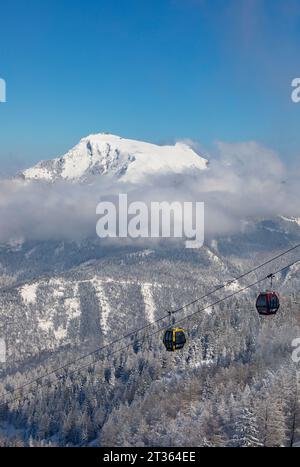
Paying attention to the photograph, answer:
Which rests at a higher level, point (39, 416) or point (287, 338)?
point (287, 338)

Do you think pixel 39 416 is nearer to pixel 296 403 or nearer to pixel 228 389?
pixel 228 389

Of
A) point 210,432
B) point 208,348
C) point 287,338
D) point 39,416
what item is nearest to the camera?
point 210,432
